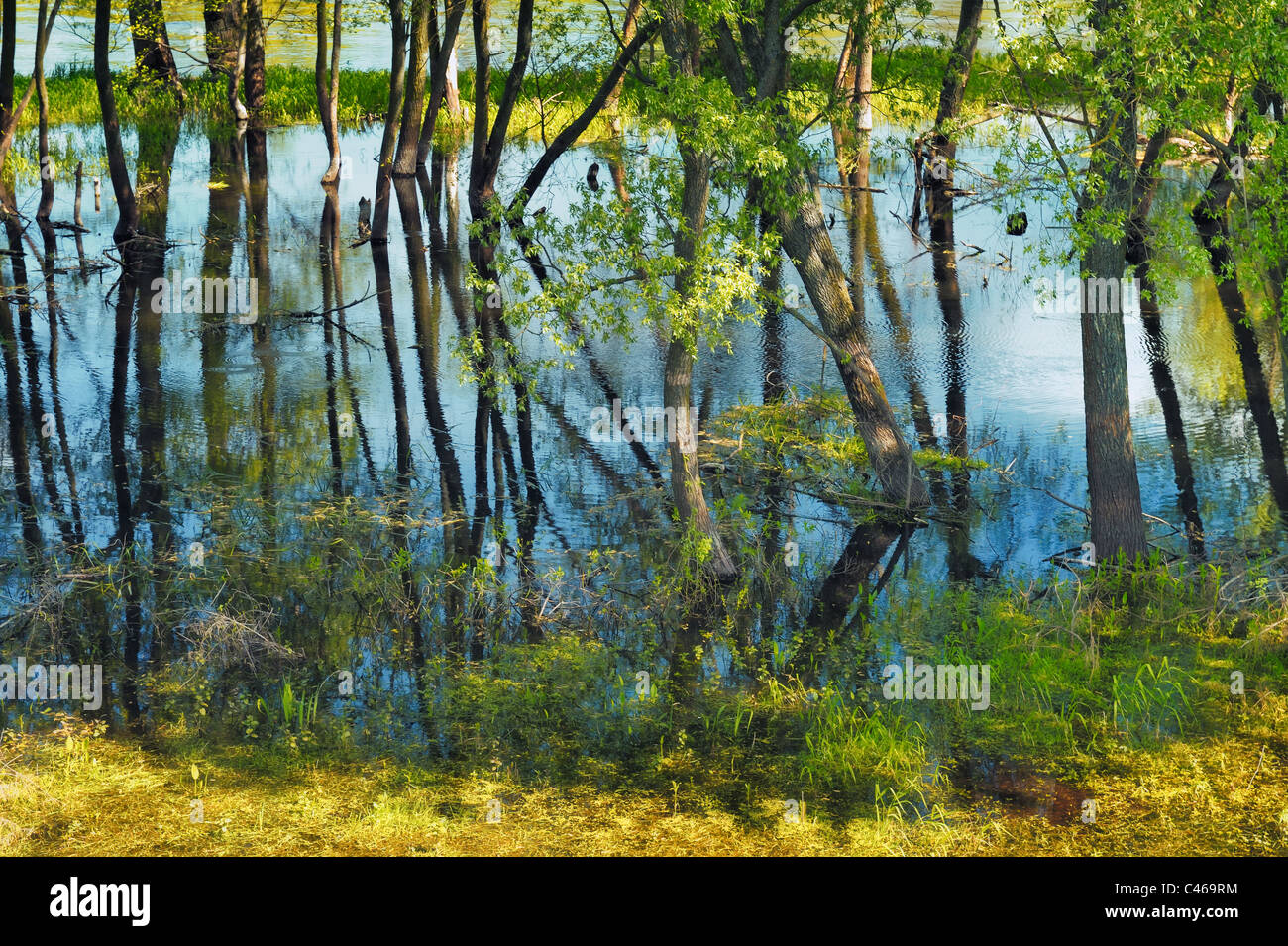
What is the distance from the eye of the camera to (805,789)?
948 cm

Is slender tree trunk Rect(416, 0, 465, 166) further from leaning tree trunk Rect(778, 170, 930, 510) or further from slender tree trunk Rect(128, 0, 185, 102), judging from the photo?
leaning tree trunk Rect(778, 170, 930, 510)

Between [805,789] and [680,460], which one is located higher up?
[680,460]

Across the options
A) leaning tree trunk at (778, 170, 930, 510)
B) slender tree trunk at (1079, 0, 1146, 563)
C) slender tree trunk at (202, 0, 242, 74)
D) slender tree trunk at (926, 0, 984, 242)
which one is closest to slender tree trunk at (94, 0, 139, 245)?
slender tree trunk at (202, 0, 242, 74)

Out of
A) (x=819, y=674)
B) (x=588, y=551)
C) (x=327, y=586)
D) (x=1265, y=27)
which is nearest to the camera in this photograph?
(x=1265, y=27)

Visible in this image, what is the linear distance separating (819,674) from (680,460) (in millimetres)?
2522

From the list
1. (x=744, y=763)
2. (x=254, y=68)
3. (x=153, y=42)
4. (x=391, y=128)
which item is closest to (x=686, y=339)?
(x=744, y=763)

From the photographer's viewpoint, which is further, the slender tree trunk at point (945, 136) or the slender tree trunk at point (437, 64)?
the slender tree trunk at point (437, 64)

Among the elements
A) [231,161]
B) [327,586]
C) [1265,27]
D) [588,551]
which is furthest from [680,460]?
[231,161]

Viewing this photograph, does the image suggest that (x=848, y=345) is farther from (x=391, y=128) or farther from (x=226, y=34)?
(x=226, y=34)

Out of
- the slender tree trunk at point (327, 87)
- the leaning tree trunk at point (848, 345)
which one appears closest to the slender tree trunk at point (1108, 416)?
the leaning tree trunk at point (848, 345)

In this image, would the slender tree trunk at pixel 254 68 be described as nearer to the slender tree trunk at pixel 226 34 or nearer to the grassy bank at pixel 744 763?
the slender tree trunk at pixel 226 34

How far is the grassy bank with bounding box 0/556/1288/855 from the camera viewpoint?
8.87 metres

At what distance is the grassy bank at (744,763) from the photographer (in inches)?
349

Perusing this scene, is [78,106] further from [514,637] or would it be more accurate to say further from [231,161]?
[514,637]
